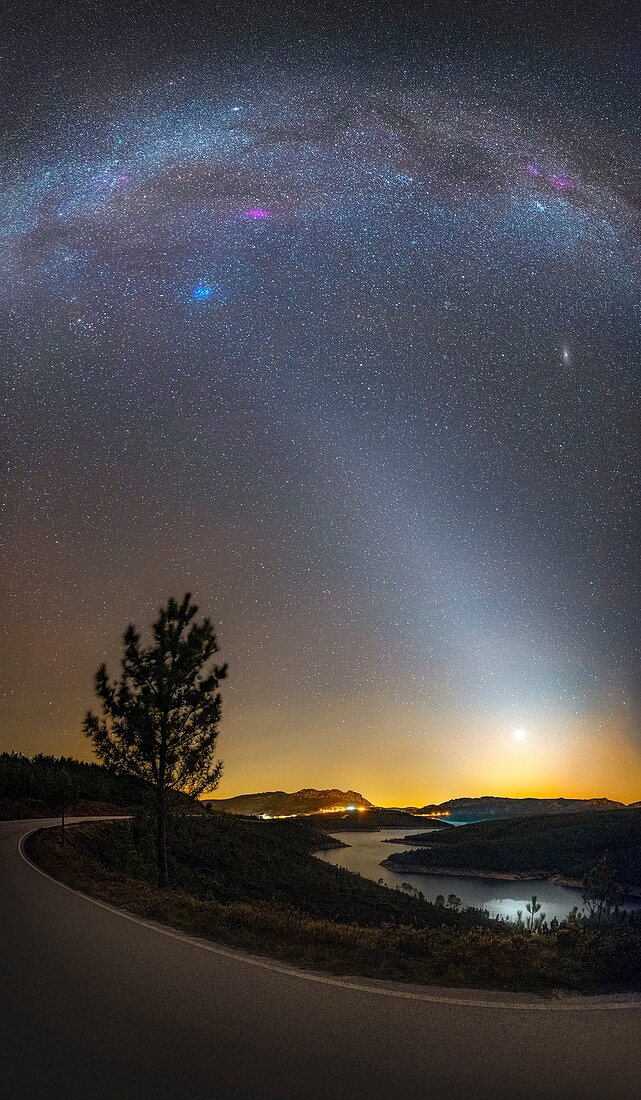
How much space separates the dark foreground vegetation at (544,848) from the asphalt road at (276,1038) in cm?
7816

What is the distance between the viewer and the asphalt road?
483 centimetres

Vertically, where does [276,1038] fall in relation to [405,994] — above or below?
above

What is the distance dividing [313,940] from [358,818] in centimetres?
17807

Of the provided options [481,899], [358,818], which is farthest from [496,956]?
[358,818]

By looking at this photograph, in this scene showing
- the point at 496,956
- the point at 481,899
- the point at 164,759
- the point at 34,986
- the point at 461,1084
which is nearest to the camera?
the point at 461,1084

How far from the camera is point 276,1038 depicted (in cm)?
569

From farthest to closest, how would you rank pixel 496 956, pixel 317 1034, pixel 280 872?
pixel 280 872
pixel 496 956
pixel 317 1034

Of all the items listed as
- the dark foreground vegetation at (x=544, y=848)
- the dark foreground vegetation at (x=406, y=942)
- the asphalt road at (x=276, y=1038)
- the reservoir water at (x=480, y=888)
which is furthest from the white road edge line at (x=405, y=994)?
the dark foreground vegetation at (x=544, y=848)

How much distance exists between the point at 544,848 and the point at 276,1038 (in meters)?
107

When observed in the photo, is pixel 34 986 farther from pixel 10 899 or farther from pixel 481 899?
pixel 481 899

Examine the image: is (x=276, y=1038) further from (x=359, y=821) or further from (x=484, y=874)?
(x=359, y=821)

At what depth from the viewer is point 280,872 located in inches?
1722

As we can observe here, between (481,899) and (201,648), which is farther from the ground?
(201,648)

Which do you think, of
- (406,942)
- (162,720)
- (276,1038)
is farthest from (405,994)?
(162,720)
